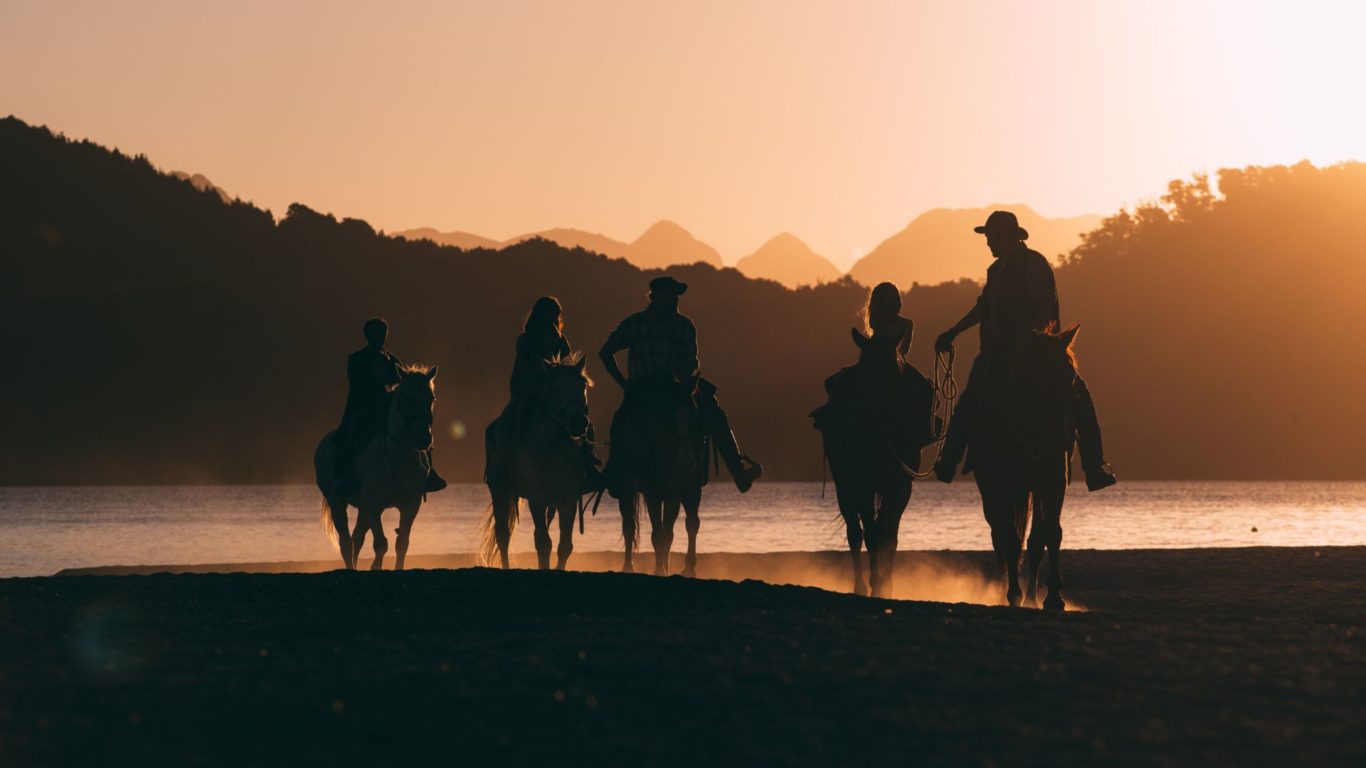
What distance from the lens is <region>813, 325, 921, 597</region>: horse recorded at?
15.0 metres

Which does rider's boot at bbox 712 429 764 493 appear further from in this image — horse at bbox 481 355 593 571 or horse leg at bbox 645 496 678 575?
horse at bbox 481 355 593 571

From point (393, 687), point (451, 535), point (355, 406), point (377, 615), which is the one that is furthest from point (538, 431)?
point (451, 535)

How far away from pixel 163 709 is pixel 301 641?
2.23 meters

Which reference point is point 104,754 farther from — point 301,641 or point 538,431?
point 538,431

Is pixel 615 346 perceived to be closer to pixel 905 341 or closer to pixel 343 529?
pixel 905 341

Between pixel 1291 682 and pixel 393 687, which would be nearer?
pixel 393 687

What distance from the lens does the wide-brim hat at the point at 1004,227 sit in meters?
14.1

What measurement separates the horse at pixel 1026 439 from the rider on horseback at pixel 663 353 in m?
2.77

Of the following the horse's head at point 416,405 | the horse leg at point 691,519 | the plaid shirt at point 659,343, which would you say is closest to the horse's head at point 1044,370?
the plaid shirt at point 659,343

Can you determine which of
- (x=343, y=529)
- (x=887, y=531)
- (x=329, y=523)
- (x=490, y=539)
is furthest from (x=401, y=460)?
(x=887, y=531)

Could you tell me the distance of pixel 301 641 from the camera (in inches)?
419

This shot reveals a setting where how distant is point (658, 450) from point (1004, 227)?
371 centimetres

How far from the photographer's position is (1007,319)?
13789 millimetres

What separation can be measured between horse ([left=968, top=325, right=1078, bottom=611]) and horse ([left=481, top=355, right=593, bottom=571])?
3710 mm
